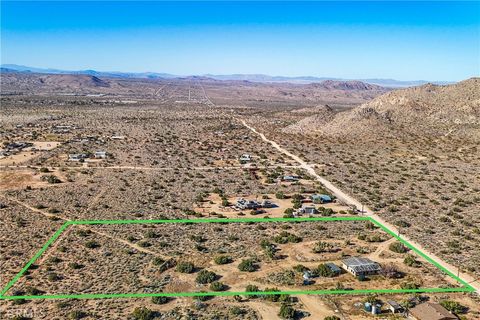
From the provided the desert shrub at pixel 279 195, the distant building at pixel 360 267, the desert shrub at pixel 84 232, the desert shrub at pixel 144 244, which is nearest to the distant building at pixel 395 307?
the distant building at pixel 360 267

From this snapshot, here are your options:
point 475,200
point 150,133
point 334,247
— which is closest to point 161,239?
point 334,247

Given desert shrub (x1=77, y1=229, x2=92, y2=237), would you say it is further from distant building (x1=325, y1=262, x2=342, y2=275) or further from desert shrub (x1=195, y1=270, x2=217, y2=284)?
distant building (x1=325, y1=262, x2=342, y2=275)

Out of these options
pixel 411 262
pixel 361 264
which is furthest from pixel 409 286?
pixel 411 262

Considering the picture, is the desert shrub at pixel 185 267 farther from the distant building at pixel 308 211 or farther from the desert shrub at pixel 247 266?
the distant building at pixel 308 211

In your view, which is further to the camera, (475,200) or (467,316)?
(475,200)

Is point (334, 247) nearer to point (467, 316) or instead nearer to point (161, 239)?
point (467, 316)

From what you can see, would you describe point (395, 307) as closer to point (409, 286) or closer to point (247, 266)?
point (409, 286)

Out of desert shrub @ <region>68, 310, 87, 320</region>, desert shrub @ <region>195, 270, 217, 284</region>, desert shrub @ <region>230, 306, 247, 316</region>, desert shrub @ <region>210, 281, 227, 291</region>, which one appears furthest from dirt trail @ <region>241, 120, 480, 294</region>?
desert shrub @ <region>68, 310, 87, 320</region>
